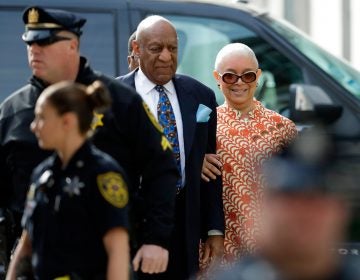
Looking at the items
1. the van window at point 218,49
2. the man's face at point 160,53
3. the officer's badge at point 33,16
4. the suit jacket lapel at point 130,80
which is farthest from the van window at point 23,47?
the officer's badge at point 33,16

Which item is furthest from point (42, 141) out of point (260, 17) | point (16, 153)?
point (260, 17)

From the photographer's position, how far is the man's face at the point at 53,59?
5.30m

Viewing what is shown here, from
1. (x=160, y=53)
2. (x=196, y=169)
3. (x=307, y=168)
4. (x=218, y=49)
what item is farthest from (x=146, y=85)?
(x=307, y=168)

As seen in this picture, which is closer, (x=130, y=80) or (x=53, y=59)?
(x=53, y=59)

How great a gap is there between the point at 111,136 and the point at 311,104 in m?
1.87

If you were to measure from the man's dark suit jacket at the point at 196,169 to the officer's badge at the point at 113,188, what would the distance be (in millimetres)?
1500

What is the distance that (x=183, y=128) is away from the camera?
627 centimetres

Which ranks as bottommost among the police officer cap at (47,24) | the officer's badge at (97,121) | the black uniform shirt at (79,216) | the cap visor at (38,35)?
the black uniform shirt at (79,216)

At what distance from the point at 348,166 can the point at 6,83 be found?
4.45 metres

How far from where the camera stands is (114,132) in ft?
17.5

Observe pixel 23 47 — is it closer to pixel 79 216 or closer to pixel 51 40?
pixel 51 40

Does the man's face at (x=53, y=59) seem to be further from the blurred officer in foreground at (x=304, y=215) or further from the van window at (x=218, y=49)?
the blurred officer in foreground at (x=304, y=215)

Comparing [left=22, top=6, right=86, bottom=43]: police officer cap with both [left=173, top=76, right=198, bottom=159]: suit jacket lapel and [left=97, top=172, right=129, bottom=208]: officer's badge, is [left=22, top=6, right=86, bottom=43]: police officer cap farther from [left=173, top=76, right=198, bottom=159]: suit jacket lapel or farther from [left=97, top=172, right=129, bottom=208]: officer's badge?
[left=173, top=76, right=198, bottom=159]: suit jacket lapel

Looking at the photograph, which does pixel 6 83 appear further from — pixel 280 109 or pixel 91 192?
pixel 91 192
